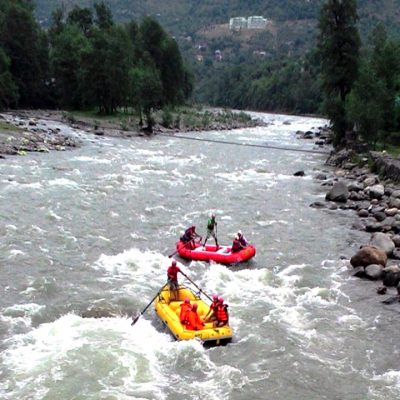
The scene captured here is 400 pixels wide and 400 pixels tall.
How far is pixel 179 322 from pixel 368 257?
26.8ft

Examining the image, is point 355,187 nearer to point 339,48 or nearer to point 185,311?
point 339,48

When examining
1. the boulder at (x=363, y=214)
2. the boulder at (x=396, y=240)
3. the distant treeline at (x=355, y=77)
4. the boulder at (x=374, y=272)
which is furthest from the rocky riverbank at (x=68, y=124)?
the boulder at (x=374, y=272)

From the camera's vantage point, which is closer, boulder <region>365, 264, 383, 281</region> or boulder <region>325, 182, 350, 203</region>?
boulder <region>365, 264, 383, 281</region>

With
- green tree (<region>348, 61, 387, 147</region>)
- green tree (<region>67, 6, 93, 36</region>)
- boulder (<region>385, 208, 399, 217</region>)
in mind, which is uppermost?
green tree (<region>67, 6, 93, 36</region>)

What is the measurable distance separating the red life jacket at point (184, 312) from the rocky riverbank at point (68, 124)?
26.0 meters

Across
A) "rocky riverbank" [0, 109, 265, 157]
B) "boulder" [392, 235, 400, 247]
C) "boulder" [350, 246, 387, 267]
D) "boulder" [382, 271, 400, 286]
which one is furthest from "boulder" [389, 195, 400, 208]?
"rocky riverbank" [0, 109, 265, 157]

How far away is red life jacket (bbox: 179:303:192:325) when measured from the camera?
14.2m

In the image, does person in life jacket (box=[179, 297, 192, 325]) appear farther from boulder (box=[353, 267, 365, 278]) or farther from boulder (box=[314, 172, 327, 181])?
boulder (box=[314, 172, 327, 181])

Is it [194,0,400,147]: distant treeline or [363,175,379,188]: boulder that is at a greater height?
[194,0,400,147]: distant treeline

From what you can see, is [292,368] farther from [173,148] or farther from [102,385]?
[173,148]

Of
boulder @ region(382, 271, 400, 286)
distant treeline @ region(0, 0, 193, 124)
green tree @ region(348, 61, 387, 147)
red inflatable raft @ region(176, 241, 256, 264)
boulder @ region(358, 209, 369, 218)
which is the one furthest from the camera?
distant treeline @ region(0, 0, 193, 124)

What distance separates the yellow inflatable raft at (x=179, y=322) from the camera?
44.8ft

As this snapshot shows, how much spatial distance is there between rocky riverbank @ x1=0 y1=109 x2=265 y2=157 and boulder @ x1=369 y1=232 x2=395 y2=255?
84.2 feet

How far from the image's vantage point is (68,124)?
184 ft
